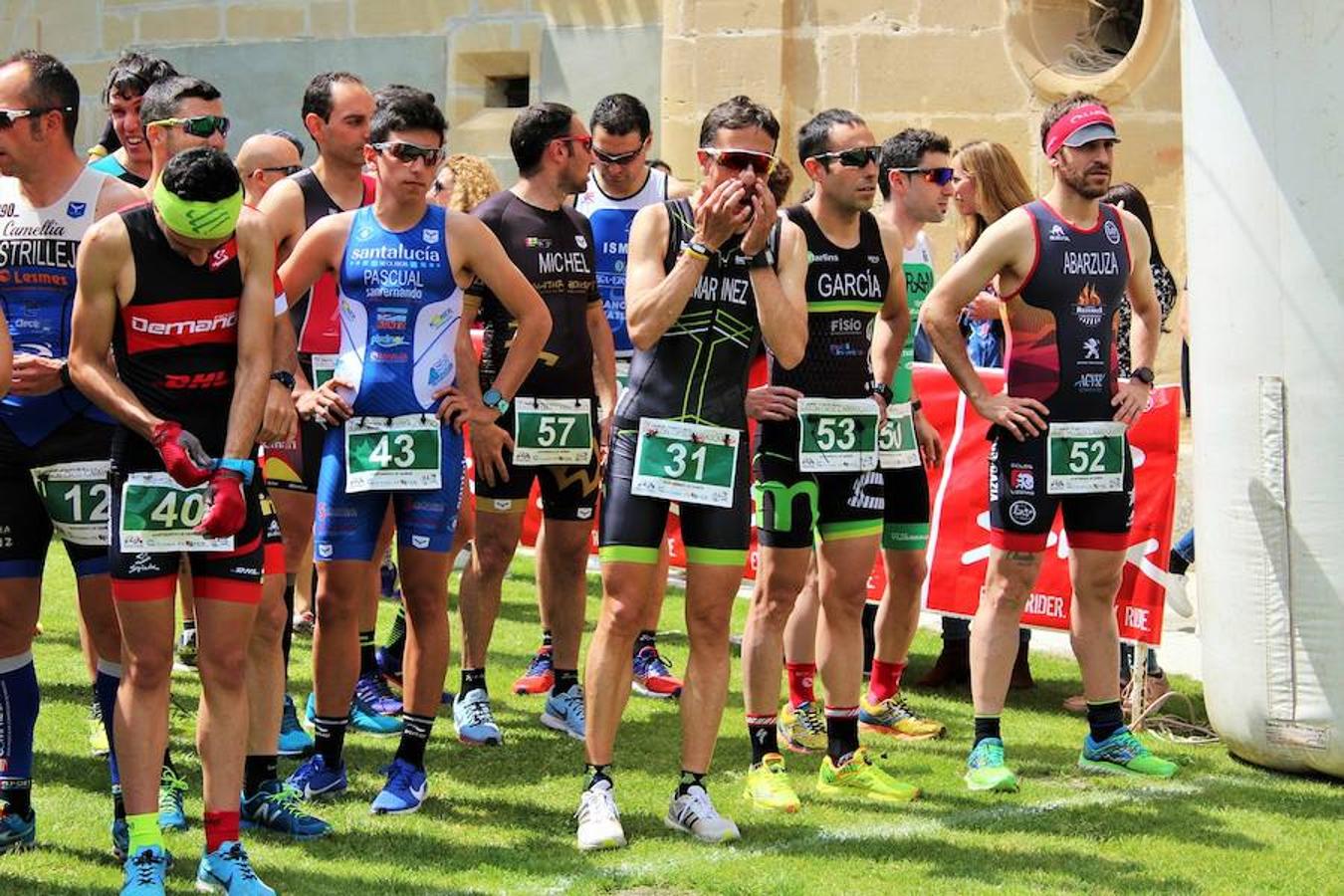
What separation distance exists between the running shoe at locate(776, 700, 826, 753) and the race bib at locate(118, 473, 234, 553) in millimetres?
2775

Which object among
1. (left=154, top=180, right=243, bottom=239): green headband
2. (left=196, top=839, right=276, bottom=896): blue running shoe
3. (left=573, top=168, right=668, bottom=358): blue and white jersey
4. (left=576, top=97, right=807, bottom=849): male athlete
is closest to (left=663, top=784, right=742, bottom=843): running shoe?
(left=576, top=97, right=807, bottom=849): male athlete

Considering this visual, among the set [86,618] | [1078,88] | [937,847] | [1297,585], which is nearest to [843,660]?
[937,847]

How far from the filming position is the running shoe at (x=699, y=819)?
239 inches

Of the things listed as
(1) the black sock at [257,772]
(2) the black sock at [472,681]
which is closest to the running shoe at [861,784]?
(2) the black sock at [472,681]

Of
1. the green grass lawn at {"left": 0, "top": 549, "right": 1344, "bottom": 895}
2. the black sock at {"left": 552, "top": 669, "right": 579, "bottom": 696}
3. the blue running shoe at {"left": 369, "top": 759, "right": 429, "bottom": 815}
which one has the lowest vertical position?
the green grass lawn at {"left": 0, "top": 549, "right": 1344, "bottom": 895}

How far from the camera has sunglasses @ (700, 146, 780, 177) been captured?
600 cm

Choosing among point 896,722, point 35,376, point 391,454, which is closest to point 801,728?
point 896,722

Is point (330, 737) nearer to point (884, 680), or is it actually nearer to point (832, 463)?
point (832, 463)

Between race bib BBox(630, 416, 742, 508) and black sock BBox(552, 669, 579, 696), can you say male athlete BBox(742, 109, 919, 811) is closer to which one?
race bib BBox(630, 416, 742, 508)

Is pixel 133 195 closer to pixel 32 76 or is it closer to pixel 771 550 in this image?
pixel 32 76

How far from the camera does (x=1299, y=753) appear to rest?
6906mm

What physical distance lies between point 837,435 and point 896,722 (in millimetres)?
1454

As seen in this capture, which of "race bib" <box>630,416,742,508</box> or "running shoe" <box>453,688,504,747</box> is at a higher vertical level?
"race bib" <box>630,416,742,508</box>

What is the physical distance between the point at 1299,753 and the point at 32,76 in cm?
466
